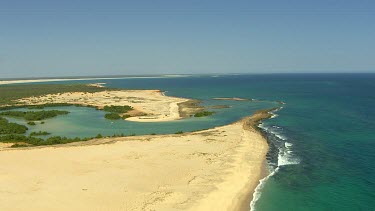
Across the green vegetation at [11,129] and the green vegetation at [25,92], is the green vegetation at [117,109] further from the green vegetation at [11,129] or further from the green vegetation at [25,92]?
the green vegetation at [25,92]

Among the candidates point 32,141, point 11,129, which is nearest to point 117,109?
point 11,129

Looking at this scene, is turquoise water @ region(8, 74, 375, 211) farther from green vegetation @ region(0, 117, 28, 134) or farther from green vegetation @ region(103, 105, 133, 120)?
green vegetation @ region(0, 117, 28, 134)

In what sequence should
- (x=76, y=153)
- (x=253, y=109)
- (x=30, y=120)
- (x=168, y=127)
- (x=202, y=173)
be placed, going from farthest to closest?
(x=253, y=109), (x=30, y=120), (x=168, y=127), (x=76, y=153), (x=202, y=173)

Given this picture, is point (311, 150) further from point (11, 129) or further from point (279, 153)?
point (11, 129)

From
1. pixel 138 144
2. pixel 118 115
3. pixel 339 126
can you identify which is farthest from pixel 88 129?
pixel 339 126

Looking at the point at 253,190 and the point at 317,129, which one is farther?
the point at 317,129

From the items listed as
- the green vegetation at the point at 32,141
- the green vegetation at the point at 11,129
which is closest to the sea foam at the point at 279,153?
the green vegetation at the point at 32,141

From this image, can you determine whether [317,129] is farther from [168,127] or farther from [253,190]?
[253,190]

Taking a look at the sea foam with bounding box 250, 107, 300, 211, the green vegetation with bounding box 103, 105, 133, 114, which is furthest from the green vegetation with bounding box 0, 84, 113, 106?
the sea foam with bounding box 250, 107, 300, 211
